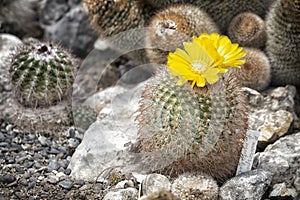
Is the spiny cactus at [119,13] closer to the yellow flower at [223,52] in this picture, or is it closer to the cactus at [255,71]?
the cactus at [255,71]

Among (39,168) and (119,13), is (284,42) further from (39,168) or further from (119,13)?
(39,168)

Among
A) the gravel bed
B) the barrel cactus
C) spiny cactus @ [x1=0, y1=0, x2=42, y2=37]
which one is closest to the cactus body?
the barrel cactus

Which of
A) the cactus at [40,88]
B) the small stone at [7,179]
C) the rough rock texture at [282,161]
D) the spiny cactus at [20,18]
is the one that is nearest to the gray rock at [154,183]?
the rough rock texture at [282,161]

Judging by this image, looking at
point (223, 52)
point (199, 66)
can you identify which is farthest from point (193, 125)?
point (223, 52)

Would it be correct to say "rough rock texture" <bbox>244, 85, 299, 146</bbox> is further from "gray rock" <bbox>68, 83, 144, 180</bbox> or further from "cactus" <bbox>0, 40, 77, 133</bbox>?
"cactus" <bbox>0, 40, 77, 133</bbox>

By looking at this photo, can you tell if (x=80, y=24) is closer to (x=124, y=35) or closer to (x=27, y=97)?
(x=124, y=35)
